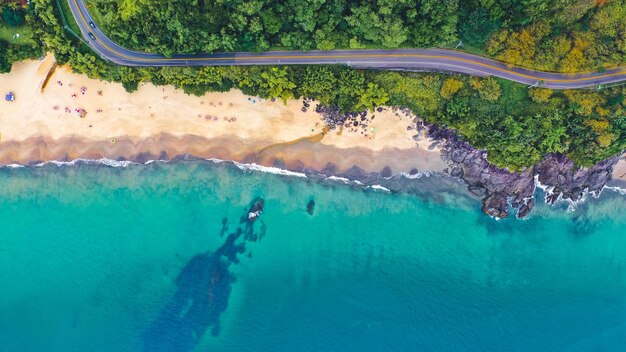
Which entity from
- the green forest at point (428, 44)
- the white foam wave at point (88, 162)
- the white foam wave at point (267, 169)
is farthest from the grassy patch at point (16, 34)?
the white foam wave at point (267, 169)

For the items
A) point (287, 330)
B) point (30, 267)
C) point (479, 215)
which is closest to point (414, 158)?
point (479, 215)

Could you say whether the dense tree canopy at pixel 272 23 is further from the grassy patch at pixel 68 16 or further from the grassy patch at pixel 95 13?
the grassy patch at pixel 68 16

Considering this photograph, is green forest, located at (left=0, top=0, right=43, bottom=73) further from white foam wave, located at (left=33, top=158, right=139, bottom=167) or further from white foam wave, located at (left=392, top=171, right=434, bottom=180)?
white foam wave, located at (left=392, top=171, right=434, bottom=180)

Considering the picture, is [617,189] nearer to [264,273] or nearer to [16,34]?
[264,273]

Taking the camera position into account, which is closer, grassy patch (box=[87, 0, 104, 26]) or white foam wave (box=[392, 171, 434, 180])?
grassy patch (box=[87, 0, 104, 26])

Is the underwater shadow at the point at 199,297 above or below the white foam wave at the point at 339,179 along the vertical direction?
below

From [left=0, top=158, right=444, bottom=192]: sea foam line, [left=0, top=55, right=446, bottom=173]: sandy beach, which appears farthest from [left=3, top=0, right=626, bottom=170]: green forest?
[left=0, top=158, right=444, bottom=192]: sea foam line
